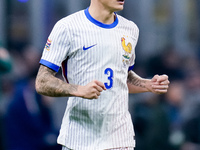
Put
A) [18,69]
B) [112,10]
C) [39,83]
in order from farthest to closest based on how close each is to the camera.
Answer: [18,69] < [112,10] < [39,83]

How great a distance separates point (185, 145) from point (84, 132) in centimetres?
427

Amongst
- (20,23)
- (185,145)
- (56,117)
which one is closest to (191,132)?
(185,145)

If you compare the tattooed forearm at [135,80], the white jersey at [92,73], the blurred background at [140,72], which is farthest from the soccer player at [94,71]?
the blurred background at [140,72]

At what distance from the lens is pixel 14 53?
8352mm

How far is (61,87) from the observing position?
3295 mm

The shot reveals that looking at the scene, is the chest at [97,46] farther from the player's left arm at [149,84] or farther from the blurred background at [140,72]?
the blurred background at [140,72]

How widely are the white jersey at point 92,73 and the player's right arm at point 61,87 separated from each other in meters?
0.08

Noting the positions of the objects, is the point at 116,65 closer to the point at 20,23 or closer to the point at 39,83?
the point at 39,83

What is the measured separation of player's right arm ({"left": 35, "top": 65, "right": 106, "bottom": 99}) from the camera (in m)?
3.12

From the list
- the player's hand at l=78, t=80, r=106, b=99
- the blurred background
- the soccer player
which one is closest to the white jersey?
the soccer player

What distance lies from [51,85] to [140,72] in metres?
5.11

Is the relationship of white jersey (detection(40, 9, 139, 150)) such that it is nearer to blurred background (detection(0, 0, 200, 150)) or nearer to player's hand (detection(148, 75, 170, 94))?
player's hand (detection(148, 75, 170, 94))

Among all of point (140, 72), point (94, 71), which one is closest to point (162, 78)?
point (94, 71)

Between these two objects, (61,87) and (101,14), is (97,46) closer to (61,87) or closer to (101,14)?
(101,14)
